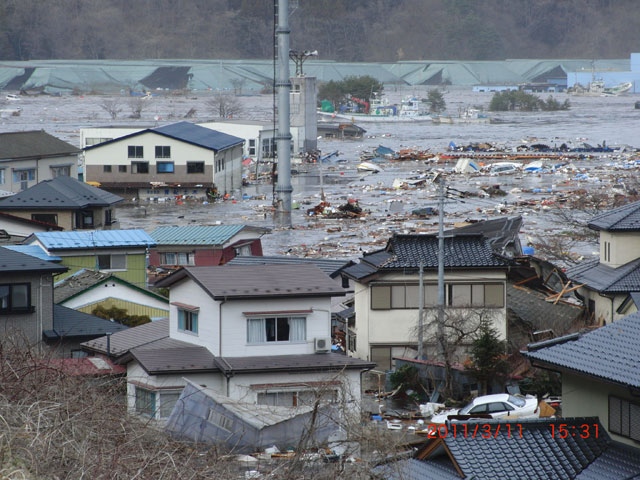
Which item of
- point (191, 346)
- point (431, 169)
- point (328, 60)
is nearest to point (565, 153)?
point (431, 169)

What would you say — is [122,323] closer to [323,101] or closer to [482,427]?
[482,427]

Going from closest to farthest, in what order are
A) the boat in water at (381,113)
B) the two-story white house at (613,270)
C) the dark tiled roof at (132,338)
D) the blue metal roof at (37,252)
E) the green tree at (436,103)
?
the dark tiled roof at (132,338)
the two-story white house at (613,270)
the blue metal roof at (37,252)
the boat in water at (381,113)
the green tree at (436,103)

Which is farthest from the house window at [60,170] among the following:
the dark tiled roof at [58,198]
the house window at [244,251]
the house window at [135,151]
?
the house window at [244,251]

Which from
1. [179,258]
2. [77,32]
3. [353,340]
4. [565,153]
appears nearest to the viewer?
[353,340]

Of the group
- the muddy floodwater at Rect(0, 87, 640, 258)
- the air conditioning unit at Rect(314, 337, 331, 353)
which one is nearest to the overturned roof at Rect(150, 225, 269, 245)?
the muddy floodwater at Rect(0, 87, 640, 258)

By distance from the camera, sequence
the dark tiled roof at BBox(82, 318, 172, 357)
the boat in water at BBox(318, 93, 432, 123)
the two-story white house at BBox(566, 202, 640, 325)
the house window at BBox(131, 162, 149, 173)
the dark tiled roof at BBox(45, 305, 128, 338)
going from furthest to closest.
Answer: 1. the boat in water at BBox(318, 93, 432, 123)
2. the house window at BBox(131, 162, 149, 173)
3. the two-story white house at BBox(566, 202, 640, 325)
4. the dark tiled roof at BBox(45, 305, 128, 338)
5. the dark tiled roof at BBox(82, 318, 172, 357)

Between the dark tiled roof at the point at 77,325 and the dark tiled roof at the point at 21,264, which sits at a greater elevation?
the dark tiled roof at the point at 21,264

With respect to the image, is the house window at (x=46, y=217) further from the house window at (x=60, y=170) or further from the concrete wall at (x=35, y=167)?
the house window at (x=60, y=170)
